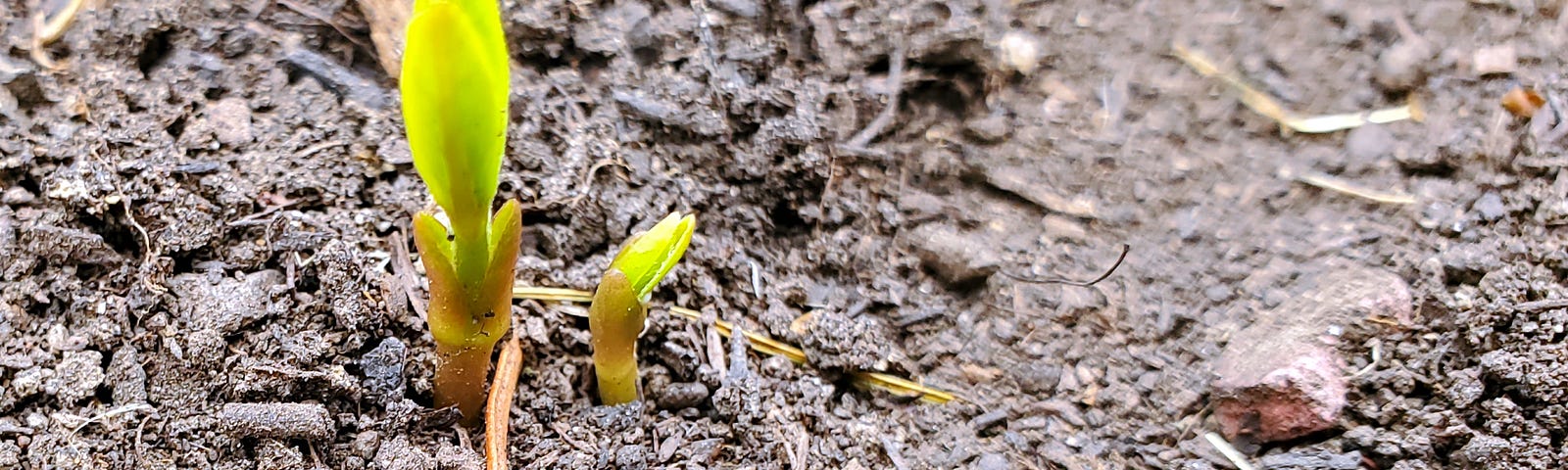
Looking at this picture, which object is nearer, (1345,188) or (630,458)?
(630,458)

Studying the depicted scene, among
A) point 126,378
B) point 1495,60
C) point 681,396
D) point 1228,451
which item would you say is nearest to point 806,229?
point 681,396

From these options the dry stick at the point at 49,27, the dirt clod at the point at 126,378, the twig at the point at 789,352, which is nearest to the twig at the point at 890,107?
the twig at the point at 789,352

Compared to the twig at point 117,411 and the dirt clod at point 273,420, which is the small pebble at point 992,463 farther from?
the twig at point 117,411

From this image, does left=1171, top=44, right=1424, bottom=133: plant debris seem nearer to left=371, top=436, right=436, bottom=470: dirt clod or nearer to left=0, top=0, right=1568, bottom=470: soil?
left=0, top=0, right=1568, bottom=470: soil

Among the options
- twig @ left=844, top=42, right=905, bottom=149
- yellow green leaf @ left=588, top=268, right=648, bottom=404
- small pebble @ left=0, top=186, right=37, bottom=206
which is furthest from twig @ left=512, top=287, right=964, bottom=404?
small pebble @ left=0, top=186, right=37, bottom=206

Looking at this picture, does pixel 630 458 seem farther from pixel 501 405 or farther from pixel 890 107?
pixel 890 107
